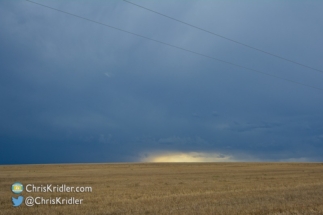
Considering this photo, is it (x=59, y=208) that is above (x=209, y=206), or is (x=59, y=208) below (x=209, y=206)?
above

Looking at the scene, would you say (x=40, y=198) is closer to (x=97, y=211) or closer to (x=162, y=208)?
(x=97, y=211)

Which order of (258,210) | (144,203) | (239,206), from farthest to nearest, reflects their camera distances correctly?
(144,203), (239,206), (258,210)

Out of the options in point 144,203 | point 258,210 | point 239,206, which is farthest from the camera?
point 144,203

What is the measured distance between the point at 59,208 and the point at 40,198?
488cm

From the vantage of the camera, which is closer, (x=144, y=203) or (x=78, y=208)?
(x=78, y=208)

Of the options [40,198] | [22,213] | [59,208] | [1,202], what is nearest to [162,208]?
[59,208]

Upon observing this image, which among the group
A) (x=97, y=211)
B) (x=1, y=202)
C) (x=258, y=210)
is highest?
(x=1, y=202)

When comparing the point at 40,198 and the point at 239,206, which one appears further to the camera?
the point at 40,198

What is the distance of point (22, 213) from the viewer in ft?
57.7

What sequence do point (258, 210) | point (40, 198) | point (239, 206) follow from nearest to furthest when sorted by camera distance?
point (258, 210) → point (239, 206) → point (40, 198)

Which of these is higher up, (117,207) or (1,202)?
(1,202)

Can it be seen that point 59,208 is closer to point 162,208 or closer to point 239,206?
point 162,208

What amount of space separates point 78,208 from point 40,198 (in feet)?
18.2

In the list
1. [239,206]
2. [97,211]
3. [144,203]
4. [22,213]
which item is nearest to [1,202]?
[22,213]
